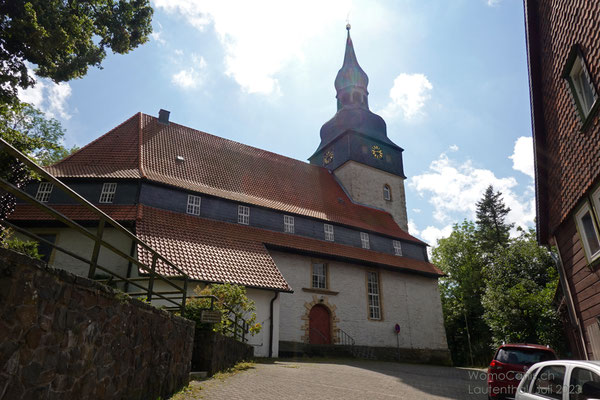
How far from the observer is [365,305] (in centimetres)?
2275

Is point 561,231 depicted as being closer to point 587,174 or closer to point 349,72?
point 587,174

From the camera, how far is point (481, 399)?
894 cm

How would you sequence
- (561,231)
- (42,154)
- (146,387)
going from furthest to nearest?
1. (42,154)
2. (561,231)
3. (146,387)

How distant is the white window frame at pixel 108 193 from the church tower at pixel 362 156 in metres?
17.4

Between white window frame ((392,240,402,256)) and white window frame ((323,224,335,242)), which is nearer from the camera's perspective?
white window frame ((323,224,335,242))

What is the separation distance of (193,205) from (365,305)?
37.6 feet

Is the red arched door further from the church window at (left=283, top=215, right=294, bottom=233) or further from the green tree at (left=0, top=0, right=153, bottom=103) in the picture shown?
the green tree at (left=0, top=0, right=153, bottom=103)

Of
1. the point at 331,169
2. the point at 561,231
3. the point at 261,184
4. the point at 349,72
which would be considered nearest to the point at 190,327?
the point at 561,231

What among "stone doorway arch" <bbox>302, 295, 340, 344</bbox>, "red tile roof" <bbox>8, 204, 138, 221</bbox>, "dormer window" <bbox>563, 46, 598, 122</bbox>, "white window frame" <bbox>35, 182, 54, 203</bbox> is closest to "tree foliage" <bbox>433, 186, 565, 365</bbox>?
"dormer window" <bbox>563, 46, 598, 122</bbox>

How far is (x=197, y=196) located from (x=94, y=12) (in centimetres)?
924

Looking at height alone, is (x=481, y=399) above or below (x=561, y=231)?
below

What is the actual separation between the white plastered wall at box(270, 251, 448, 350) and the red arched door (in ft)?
1.86

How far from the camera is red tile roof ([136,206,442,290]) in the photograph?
15.7m

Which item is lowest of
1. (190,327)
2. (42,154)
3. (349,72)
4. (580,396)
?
(580,396)
